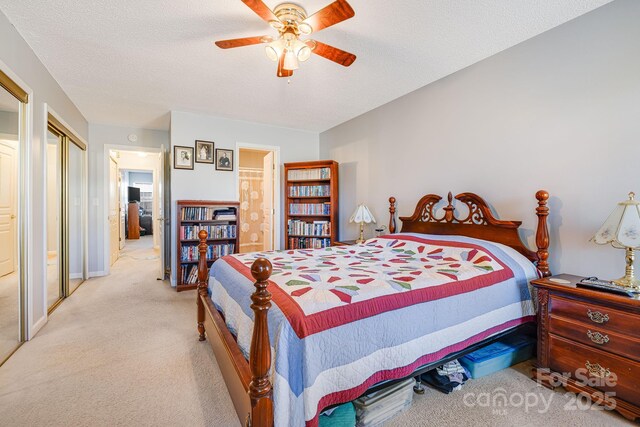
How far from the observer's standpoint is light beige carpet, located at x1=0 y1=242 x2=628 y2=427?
154 cm

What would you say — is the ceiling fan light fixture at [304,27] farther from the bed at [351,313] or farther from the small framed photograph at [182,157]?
the small framed photograph at [182,157]

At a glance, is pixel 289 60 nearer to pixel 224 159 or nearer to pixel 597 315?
pixel 597 315

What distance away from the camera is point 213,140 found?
4.25 meters

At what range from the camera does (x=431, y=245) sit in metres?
2.54

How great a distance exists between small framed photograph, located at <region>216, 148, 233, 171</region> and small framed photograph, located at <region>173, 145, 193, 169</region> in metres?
0.37

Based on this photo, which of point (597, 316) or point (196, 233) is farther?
point (196, 233)

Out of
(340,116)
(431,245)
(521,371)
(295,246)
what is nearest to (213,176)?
(295,246)

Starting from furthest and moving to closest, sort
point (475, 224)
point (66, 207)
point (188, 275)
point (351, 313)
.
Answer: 1. point (188, 275)
2. point (66, 207)
3. point (475, 224)
4. point (351, 313)

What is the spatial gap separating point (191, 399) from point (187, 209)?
9.00 ft

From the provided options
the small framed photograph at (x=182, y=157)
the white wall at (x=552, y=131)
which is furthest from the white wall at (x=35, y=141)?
the white wall at (x=552, y=131)

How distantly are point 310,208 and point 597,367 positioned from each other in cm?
361

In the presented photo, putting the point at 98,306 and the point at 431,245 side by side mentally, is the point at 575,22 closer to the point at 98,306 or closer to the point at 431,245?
the point at 431,245

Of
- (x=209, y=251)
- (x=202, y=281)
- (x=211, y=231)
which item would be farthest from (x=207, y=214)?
(x=202, y=281)

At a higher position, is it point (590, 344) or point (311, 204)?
point (311, 204)
